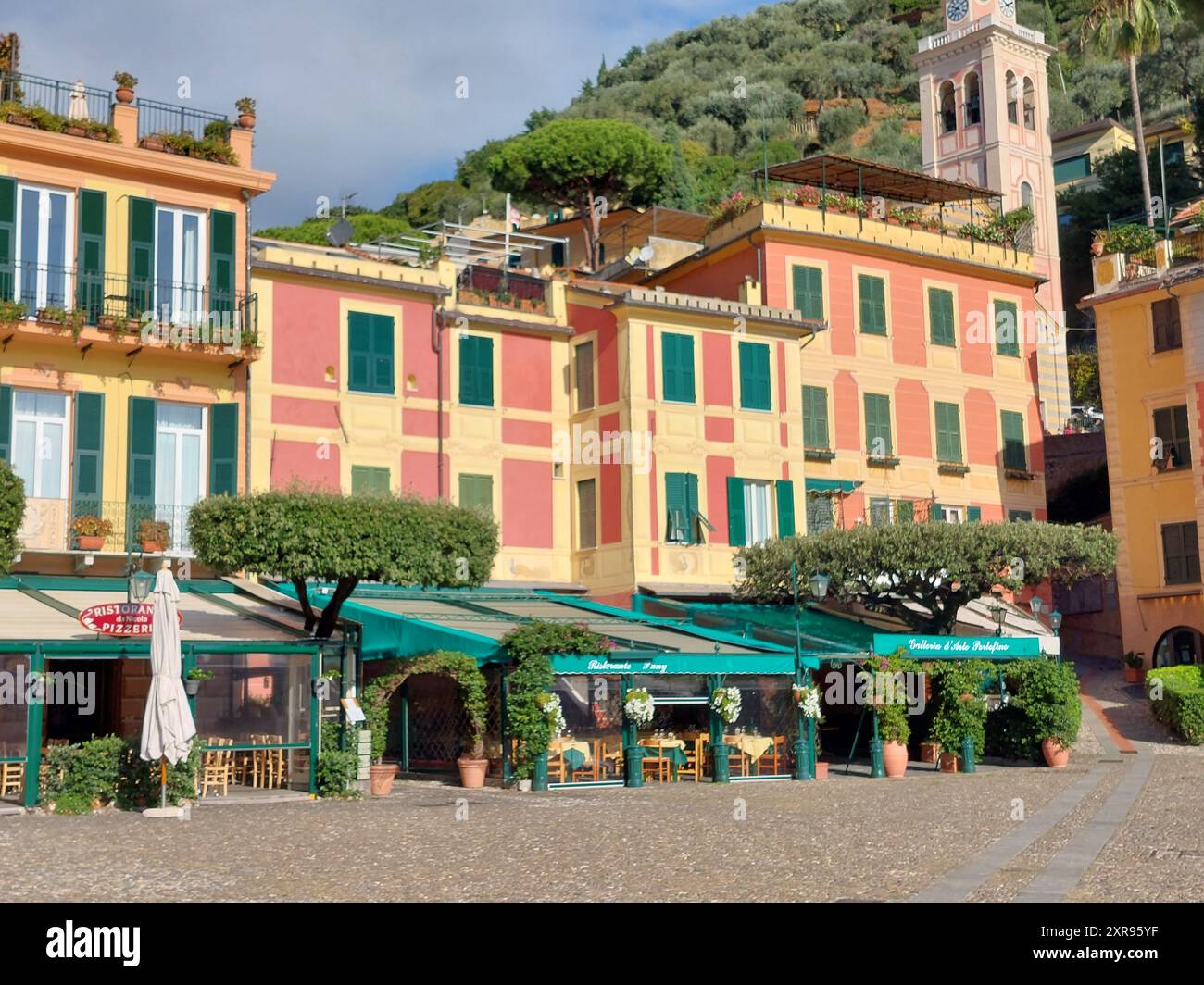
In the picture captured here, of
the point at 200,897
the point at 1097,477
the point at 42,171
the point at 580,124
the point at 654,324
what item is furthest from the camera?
the point at 580,124

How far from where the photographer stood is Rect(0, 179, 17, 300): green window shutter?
24875 mm

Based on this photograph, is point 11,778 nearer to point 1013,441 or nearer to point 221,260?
point 221,260

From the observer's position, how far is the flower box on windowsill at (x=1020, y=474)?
38.0 meters

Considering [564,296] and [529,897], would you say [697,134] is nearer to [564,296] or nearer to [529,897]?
[564,296]

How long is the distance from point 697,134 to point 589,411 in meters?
65.8

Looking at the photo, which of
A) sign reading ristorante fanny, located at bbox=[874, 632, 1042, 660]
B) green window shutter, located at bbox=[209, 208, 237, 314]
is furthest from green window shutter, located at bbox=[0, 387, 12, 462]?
sign reading ristorante fanny, located at bbox=[874, 632, 1042, 660]

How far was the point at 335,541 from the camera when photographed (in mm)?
22438

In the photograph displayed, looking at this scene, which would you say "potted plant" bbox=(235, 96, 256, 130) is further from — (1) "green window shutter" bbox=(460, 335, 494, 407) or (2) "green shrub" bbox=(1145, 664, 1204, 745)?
(2) "green shrub" bbox=(1145, 664, 1204, 745)

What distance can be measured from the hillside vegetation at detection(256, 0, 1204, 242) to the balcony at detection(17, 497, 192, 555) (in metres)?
45.9

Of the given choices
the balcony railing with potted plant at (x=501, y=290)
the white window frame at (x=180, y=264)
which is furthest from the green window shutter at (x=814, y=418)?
the white window frame at (x=180, y=264)

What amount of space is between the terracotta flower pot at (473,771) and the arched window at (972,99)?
170 ft

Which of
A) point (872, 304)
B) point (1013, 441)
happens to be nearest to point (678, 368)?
point (872, 304)

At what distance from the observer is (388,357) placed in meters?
30.6
